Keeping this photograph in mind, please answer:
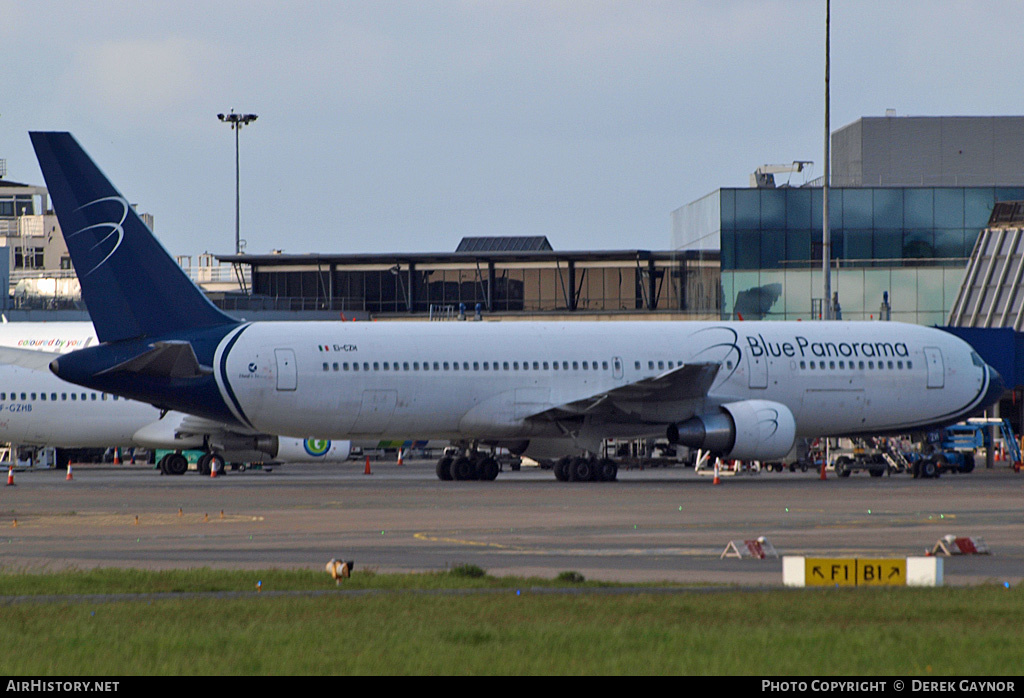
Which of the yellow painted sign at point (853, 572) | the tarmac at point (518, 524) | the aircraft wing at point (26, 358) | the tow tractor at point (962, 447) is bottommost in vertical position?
the tow tractor at point (962, 447)

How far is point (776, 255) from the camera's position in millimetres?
69625

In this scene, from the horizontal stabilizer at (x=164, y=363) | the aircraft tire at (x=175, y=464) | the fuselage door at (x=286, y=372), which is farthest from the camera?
the aircraft tire at (x=175, y=464)

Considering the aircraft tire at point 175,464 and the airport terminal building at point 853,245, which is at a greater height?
the airport terminal building at point 853,245

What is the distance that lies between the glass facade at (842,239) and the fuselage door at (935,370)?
25839 mm

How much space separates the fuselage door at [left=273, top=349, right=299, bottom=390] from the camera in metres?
38.0

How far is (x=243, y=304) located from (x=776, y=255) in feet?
96.3

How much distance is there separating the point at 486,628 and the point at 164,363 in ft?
87.3

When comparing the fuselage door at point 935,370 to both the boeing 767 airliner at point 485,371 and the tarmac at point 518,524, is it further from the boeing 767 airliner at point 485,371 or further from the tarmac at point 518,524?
the tarmac at point 518,524

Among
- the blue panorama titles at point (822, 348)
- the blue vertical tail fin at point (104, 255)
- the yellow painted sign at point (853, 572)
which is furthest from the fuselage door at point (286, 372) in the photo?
the yellow painted sign at point (853, 572)

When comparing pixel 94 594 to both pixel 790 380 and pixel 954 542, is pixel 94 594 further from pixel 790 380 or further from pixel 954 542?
pixel 790 380

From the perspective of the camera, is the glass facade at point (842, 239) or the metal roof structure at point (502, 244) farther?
the metal roof structure at point (502, 244)

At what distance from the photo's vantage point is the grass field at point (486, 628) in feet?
33.7

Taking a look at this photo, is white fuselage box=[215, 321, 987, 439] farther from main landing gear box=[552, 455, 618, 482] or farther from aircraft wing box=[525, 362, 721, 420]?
main landing gear box=[552, 455, 618, 482]

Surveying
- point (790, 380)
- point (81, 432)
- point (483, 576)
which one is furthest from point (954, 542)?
point (81, 432)
